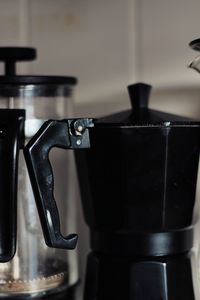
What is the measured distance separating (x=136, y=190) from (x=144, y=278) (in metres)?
0.10

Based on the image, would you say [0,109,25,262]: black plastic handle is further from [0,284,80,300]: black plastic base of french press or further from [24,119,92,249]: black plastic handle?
[0,284,80,300]: black plastic base of french press

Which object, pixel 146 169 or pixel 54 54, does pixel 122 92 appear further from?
pixel 146 169

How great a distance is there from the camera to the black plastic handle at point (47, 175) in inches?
24.1

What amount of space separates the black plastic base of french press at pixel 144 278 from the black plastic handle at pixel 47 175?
74 mm

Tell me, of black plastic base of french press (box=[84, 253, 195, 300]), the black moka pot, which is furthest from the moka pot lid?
black plastic base of french press (box=[84, 253, 195, 300])

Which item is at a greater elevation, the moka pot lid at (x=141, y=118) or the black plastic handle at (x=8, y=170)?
the moka pot lid at (x=141, y=118)

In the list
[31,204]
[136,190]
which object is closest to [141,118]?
[136,190]

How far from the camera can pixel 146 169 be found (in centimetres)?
63

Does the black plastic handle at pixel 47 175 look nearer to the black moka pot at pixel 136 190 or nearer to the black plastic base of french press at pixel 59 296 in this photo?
the black moka pot at pixel 136 190

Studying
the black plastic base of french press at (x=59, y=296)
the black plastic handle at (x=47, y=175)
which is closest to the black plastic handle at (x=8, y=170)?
the black plastic handle at (x=47, y=175)

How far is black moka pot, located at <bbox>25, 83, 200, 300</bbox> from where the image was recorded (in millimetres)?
627

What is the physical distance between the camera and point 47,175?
621mm

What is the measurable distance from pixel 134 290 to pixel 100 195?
0.11 m

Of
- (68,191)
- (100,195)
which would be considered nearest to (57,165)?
(68,191)
